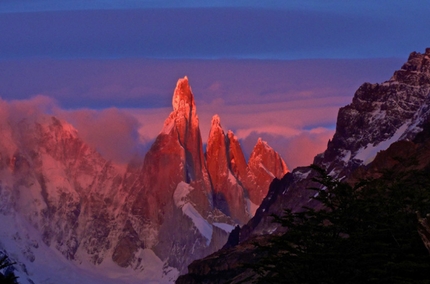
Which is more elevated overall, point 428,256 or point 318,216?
point 318,216

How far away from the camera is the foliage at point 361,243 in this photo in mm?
64125

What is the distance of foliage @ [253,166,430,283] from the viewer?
64125 millimetres

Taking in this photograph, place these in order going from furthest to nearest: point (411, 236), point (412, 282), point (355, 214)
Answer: point (355, 214), point (411, 236), point (412, 282)

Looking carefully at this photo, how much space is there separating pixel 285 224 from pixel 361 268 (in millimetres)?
8239

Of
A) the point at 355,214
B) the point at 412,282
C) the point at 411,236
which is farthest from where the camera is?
the point at 355,214

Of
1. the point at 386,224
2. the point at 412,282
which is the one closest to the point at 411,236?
the point at 386,224

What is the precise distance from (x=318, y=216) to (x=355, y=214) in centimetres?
222

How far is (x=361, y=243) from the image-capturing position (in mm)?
67500

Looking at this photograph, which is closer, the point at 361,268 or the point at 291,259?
the point at 361,268

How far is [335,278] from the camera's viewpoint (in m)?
68.1

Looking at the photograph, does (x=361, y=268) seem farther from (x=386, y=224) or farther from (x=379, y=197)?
(x=379, y=197)

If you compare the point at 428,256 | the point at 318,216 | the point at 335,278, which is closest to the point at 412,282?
the point at 428,256

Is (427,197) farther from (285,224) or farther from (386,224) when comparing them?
(285,224)

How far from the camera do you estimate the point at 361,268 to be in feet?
219
